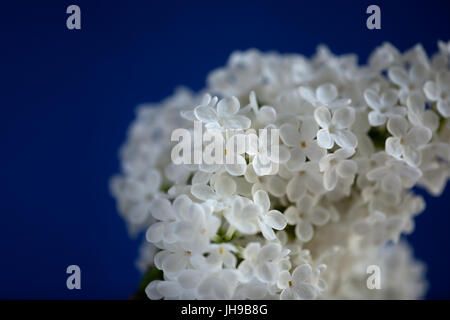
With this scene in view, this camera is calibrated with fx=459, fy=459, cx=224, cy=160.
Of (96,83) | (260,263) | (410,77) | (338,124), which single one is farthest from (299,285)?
(96,83)

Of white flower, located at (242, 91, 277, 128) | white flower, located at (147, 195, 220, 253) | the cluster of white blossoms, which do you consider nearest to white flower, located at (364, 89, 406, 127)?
the cluster of white blossoms

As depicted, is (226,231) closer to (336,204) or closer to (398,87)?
(336,204)

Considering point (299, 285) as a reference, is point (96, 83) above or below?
above

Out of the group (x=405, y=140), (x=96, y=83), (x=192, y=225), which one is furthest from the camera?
(x=96, y=83)

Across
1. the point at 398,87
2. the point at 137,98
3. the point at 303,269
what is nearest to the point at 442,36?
the point at 398,87

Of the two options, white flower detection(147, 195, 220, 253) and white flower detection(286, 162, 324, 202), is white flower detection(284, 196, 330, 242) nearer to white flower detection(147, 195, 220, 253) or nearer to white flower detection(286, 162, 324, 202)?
white flower detection(286, 162, 324, 202)

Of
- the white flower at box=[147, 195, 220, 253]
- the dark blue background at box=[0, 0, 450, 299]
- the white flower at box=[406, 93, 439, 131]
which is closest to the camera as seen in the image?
the white flower at box=[147, 195, 220, 253]

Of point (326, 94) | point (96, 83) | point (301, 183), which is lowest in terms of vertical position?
point (301, 183)

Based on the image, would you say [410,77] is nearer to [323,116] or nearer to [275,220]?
[323,116]
